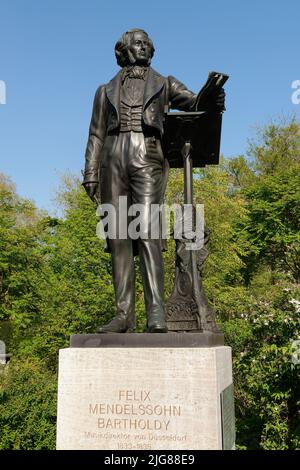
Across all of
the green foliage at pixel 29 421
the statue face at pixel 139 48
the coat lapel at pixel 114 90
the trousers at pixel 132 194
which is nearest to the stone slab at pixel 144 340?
the trousers at pixel 132 194

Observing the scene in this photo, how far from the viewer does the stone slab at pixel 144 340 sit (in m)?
4.12

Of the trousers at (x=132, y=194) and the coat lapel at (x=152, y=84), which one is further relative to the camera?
the coat lapel at (x=152, y=84)

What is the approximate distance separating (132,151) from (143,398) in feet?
7.73

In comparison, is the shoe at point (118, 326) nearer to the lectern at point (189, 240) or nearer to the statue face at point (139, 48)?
the lectern at point (189, 240)

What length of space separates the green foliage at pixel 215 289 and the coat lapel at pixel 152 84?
549cm

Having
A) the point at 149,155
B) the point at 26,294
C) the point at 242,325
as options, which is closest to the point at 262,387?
the point at 149,155

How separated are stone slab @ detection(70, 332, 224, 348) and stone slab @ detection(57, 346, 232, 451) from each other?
101 millimetres

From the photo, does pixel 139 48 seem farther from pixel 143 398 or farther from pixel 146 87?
pixel 143 398

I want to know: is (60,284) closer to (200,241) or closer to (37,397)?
(37,397)

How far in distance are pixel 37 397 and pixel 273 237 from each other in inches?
723

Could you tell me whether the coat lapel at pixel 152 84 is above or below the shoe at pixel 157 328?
above

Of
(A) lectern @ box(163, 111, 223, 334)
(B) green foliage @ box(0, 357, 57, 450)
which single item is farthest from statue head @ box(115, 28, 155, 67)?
(B) green foliage @ box(0, 357, 57, 450)

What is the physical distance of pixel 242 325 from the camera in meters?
17.6

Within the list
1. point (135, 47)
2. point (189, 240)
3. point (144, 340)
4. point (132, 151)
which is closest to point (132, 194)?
point (132, 151)
